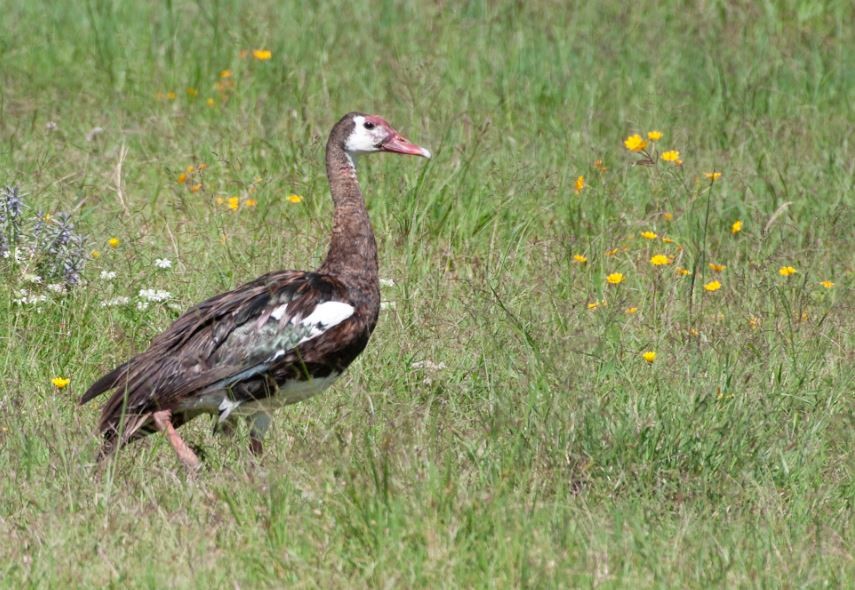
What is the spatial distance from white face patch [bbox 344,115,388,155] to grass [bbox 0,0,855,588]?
0.84 metres

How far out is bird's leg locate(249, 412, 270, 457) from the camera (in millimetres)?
5820

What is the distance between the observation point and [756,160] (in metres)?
8.77

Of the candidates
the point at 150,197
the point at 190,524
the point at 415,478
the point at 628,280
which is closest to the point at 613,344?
the point at 628,280

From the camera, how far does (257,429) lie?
5973 millimetres

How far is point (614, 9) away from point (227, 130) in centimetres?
335

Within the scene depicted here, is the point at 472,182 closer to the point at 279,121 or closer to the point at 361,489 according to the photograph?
the point at 279,121

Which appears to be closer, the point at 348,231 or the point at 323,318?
the point at 323,318

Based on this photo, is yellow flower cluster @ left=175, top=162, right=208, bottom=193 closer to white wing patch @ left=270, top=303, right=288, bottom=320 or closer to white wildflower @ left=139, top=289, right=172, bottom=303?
white wildflower @ left=139, top=289, right=172, bottom=303

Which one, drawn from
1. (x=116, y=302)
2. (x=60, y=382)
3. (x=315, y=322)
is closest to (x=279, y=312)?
(x=315, y=322)

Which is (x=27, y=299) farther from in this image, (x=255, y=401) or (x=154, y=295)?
(x=255, y=401)

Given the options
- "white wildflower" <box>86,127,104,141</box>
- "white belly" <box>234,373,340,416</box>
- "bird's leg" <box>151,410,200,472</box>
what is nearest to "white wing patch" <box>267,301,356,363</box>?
"white belly" <box>234,373,340,416</box>

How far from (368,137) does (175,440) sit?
1.68 meters

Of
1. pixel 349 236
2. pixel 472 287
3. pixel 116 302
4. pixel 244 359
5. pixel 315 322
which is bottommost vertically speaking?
pixel 472 287

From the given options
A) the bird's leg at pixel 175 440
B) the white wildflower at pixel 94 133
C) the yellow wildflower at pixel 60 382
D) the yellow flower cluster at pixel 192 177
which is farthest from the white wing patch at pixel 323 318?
the white wildflower at pixel 94 133
